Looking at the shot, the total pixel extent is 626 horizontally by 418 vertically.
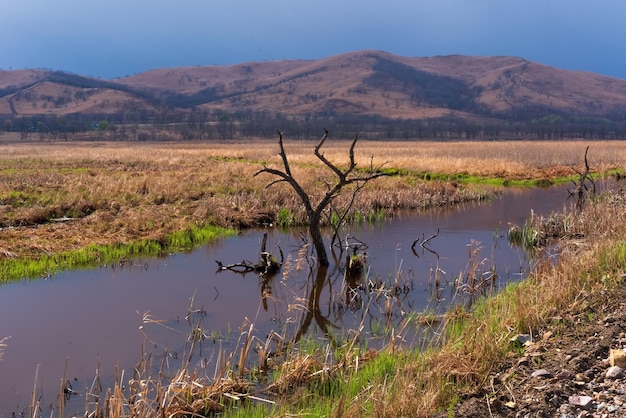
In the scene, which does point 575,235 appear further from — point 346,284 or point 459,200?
point 459,200

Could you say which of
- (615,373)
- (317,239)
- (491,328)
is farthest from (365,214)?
(615,373)

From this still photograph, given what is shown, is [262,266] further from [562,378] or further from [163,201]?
[163,201]

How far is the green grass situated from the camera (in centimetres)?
1335

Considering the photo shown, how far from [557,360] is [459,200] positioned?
20725 millimetres

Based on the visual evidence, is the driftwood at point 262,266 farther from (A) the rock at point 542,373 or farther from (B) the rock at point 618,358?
(B) the rock at point 618,358

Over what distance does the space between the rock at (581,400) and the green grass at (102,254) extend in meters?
11.6

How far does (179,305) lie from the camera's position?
1127 cm

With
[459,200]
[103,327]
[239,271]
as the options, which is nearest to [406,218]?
[459,200]

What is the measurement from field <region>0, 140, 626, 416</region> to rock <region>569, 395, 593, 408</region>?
0.96 metres

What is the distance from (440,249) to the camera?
53.2 feet

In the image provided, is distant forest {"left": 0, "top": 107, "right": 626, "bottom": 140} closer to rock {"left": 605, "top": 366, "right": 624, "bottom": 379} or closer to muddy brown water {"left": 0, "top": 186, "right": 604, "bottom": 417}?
muddy brown water {"left": 0, "top": 186, "right": 604, "bottom": 417}

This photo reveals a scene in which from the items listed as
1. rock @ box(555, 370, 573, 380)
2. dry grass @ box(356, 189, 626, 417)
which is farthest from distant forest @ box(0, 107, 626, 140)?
rock @ box(555, 370, 573, 380)

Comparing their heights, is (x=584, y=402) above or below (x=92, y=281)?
above

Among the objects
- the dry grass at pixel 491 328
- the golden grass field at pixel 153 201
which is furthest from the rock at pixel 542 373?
the golden grass field at pixel 153 201
